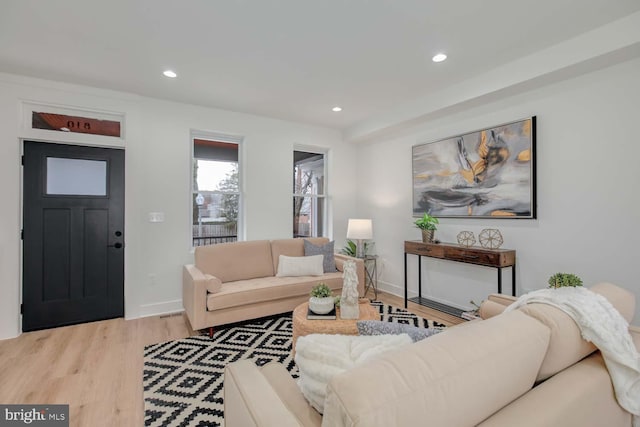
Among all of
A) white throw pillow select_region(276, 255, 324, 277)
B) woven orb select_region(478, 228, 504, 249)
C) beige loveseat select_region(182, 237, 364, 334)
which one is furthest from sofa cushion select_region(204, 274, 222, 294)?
woven orb select_region(478, 228, 504, 249)

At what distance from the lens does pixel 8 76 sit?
305cm

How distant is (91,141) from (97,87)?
23.8 inches

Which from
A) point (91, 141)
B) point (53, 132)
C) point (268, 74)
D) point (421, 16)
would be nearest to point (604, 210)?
point (421, 16)

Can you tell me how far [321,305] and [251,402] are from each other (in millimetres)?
1586

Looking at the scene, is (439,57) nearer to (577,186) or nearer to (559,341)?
(577,186)

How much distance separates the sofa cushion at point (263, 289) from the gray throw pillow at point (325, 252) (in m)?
0.17

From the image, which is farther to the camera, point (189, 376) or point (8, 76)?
point (8, 76)

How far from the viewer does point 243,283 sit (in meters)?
3.52

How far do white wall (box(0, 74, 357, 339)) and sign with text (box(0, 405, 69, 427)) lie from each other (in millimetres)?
1603

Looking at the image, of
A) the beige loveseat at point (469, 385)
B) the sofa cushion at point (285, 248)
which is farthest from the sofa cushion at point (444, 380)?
the sofa cushion at point (285, 248)

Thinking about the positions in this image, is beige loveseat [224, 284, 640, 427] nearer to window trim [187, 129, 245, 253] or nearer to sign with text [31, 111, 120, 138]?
window trim [187, 129, 245, 253]

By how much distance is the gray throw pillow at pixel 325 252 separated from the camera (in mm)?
4031

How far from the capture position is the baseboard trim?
3680 millimetres

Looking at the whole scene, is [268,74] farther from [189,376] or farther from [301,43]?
[189,376]
